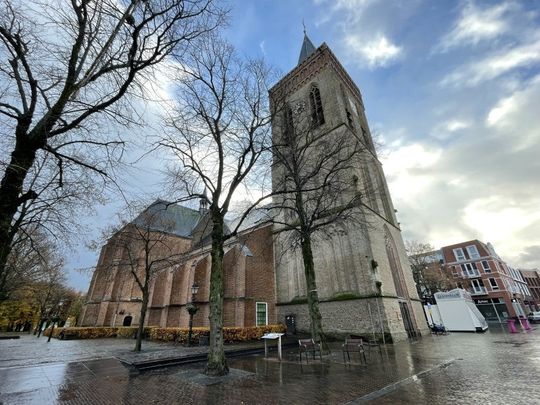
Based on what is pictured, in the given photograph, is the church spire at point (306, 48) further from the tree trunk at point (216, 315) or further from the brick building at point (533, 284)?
the brick building at point (533, 284)

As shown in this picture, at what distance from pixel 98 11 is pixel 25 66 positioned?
1.88 metres

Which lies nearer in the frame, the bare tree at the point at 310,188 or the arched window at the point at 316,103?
the bare tree at the point at 310,188

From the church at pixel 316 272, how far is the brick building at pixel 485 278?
110ft

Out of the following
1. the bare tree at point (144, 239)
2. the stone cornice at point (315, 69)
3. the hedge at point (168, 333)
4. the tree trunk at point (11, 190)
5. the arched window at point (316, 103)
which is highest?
the stone cornice at point (315, 69)

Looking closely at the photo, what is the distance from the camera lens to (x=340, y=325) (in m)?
16.7

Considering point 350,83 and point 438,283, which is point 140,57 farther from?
point 438,283

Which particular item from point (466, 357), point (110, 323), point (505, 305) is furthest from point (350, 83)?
point (505, 305)

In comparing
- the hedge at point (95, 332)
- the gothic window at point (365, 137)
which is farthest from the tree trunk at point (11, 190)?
the gothic window at point (365, 137)

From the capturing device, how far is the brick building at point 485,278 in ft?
137

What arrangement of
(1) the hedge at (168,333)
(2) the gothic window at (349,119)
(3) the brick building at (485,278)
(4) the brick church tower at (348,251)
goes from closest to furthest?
(4) the brick church tower at (348,251)
(1) the hedge at (168,333)
(2) the gothic window at (349,119)
(3) the brick building at (485,278)

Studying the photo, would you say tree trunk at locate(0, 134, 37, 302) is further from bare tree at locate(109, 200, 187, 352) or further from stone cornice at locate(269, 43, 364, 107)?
stone cornice at locate(269, 43, 364, 107)

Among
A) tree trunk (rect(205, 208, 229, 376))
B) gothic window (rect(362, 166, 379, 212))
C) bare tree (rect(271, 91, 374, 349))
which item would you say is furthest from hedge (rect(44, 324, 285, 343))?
gothic window (rect(362, 166, 379, 212))

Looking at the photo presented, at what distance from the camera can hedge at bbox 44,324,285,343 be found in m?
16.5

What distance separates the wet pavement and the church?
6438mm
